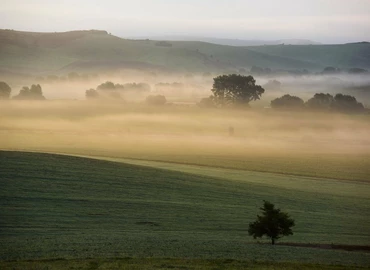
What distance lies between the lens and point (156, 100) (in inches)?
4921

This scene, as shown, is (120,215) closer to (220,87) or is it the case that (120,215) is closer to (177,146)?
(177,146)

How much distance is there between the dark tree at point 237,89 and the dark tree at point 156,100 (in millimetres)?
13668

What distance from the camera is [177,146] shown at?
8981cm

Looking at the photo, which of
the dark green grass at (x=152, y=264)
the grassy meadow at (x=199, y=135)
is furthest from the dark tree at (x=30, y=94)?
the dark green grass at (x=152, y=264)

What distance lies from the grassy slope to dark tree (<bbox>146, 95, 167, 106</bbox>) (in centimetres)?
6106

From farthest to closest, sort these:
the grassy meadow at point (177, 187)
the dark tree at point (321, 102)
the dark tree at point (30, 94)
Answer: the dark tree at point (30, 94) < the dark tree at point (321, 102) < the grassy meadow at point (177, 187)

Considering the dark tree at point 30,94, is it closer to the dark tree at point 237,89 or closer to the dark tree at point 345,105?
the dark tree at point 237,89

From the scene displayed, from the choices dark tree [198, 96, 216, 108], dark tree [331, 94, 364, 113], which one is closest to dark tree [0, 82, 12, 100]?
dark tree [198, 96, 216, 108]

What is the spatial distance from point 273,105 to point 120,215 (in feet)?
249

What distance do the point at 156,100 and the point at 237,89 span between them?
1799 centimetres

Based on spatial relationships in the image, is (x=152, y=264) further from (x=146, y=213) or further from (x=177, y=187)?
(x=177, y=187)

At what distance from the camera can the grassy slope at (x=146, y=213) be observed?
33.8 metres

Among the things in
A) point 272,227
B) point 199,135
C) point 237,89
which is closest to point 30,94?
point 237,89

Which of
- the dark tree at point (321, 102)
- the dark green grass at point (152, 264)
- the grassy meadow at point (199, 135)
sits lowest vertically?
the dark green grass at point (152, 264)
